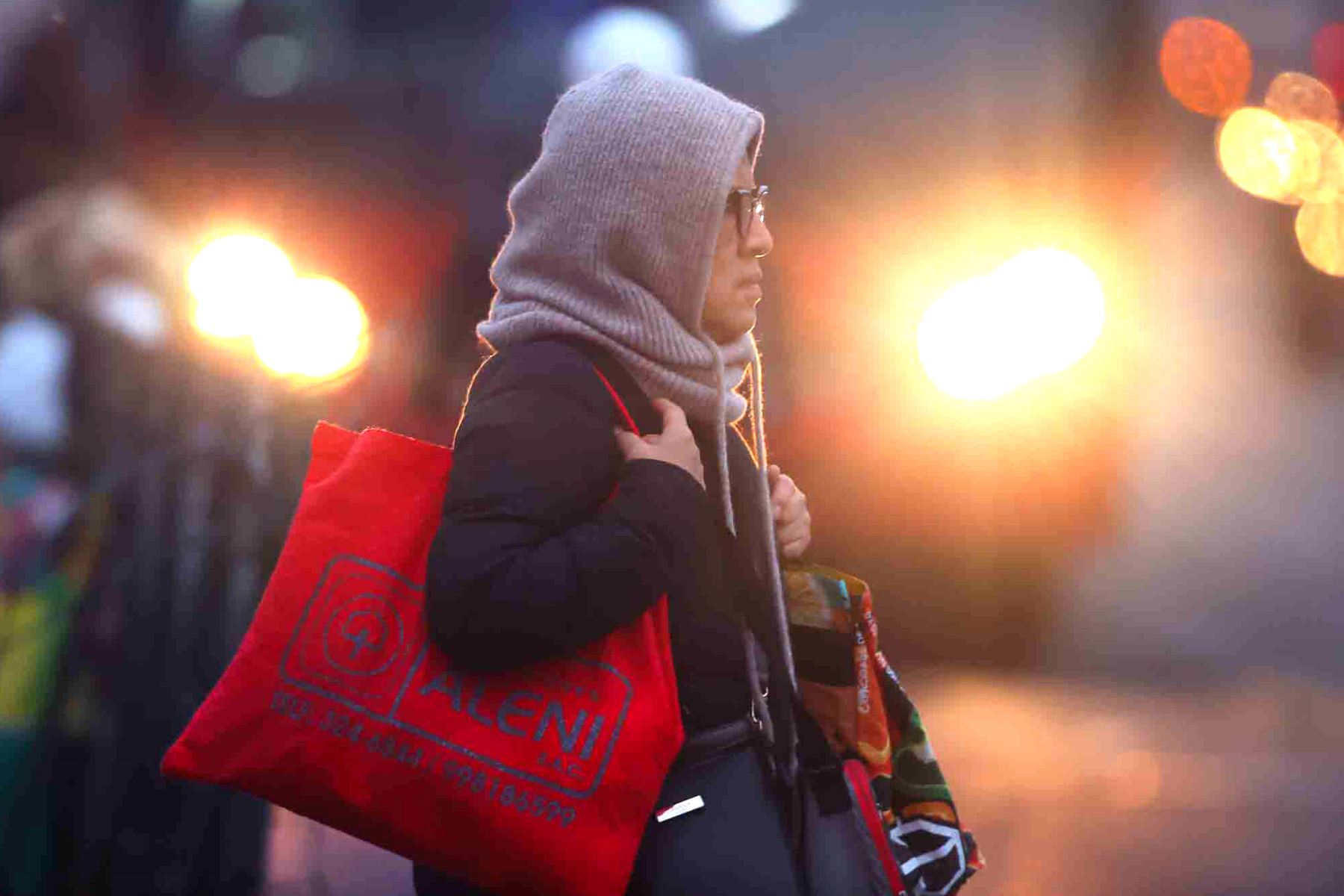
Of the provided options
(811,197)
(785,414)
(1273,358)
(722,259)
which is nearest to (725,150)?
(722,259)

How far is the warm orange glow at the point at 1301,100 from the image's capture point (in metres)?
17.0

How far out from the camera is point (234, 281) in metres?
5.00

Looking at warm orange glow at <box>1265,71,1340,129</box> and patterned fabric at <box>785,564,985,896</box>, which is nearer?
patterned fabric at <box>785,564,985,896</box>

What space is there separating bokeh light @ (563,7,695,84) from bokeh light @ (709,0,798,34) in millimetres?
325

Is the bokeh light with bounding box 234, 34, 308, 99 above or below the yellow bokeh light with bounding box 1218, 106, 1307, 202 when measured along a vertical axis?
below

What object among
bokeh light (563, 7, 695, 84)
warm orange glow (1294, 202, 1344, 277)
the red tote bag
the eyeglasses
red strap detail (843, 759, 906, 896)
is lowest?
red strap detail (843, 759, 906, 896)

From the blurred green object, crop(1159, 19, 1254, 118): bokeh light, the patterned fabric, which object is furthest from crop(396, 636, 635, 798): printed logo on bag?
crop(1159, 19, 1254, 118): bokeh light

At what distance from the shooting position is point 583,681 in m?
1.27

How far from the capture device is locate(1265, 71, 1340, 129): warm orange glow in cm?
1702

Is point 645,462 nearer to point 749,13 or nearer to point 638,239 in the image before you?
point 638,239

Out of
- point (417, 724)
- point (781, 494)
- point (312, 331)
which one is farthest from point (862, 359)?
point (417, 724)

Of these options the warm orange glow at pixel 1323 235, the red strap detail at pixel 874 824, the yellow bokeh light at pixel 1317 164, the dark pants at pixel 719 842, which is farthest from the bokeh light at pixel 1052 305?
the dark pants at pixel 719 842

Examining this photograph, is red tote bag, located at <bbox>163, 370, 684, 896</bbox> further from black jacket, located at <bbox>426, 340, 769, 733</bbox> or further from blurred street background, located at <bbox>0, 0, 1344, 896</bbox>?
blurred street background, located at <bbox>0, 0, 1344, 896</bbox>

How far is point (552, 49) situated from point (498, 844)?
19.4ft
